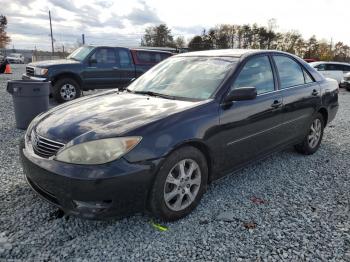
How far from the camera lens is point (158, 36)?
4509 centimetres

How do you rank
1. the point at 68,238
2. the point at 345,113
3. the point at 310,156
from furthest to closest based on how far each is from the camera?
the point at 345,113, the point at 310,156, the point at 68,238

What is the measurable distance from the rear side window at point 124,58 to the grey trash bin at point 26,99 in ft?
14.2

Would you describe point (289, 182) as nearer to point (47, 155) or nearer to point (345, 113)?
point (47, 155)

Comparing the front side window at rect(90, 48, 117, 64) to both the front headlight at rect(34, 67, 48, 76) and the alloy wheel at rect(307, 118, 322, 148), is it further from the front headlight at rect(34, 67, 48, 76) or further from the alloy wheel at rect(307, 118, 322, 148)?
the alloy wheel at rect(307, 118, 322, 148)

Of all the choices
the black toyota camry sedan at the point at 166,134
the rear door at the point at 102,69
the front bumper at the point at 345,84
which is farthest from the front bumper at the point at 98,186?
the front bumper at the point at 345,84

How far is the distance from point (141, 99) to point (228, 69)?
1.02m

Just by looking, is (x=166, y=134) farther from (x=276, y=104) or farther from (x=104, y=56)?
(x=104, y=56)

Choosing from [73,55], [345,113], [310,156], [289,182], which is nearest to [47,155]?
[289,182]

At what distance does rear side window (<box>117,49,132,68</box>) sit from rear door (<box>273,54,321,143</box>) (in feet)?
21.7

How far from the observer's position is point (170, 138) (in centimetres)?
265

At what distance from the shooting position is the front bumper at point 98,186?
238 centimetres

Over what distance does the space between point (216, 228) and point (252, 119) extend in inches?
51.9

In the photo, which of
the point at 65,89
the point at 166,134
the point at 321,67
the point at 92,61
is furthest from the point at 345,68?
the point at 166,134

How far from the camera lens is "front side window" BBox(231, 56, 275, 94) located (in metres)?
3.51
